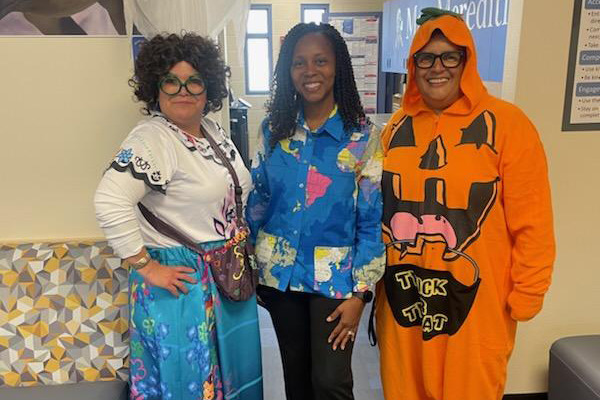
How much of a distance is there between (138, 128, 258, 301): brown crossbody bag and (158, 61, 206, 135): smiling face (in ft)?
0.35

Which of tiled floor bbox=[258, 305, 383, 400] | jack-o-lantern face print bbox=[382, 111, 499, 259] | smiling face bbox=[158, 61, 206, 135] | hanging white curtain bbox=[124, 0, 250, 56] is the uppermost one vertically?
hanging white curtain bbox=[124, 0, 250, 56]

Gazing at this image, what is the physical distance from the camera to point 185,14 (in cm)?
164

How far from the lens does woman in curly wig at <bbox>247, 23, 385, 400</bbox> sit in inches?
59.3

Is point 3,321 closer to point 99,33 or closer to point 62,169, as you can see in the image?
point 62,169

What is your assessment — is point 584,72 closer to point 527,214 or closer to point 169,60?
point 527,214

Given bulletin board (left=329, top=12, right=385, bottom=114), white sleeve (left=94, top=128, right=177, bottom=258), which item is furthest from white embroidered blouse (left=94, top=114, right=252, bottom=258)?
bulletin board (left=329, top=12, right=385, bottom=114)

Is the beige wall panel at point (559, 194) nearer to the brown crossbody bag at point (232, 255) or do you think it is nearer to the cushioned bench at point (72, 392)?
the brown crossbody bag at point (232, 255)

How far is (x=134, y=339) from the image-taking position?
152cm

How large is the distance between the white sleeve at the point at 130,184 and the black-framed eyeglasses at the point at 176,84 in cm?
14

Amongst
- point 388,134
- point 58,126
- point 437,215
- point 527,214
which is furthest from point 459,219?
point 58,126

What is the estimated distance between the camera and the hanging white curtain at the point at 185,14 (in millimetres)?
1637

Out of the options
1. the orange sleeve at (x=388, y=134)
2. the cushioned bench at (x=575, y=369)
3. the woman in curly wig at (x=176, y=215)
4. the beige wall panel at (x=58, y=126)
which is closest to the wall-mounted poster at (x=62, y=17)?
the beige wall panel at (x=58, y=126)

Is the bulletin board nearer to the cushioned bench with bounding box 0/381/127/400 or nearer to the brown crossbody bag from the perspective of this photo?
the brown crossbody bag

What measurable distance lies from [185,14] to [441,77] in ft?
2.75
